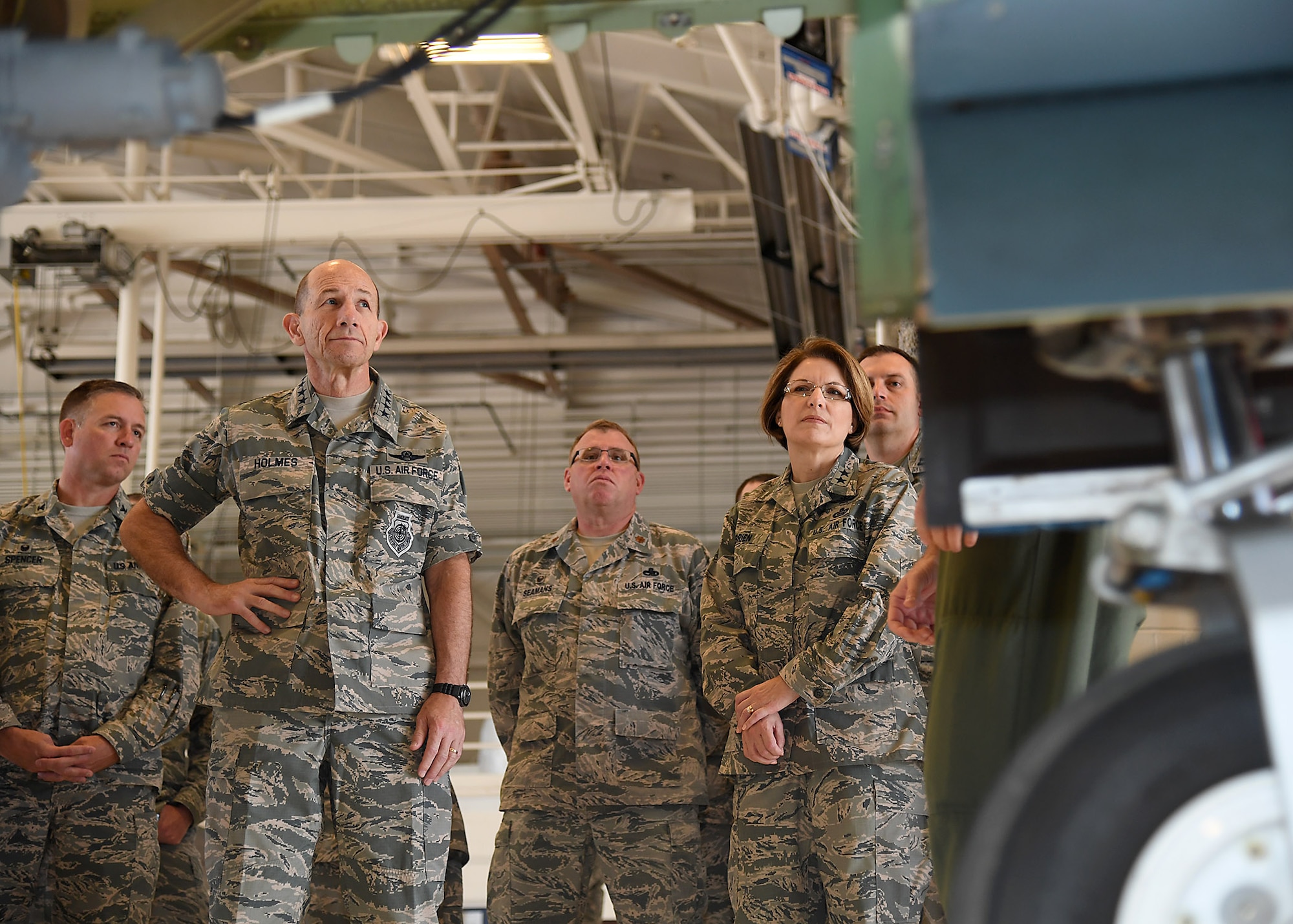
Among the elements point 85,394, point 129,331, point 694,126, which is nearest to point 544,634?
point 85,394

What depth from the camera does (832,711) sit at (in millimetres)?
2529

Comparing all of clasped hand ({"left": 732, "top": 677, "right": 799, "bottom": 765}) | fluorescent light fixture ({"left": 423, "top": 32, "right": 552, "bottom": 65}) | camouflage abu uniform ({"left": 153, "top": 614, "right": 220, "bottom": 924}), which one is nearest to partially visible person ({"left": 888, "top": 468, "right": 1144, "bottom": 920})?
clasped hand ({"left": 732, "top": 677, "right": 799, "bottom": 765})

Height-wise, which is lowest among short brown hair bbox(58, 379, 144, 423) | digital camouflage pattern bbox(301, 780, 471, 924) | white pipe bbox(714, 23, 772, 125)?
digital camouflage pattern bbox(301, 780, 471, 924)

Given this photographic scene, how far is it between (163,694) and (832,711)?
1811mm

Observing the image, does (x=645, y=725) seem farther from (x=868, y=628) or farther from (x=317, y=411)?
(x=317, y=411)

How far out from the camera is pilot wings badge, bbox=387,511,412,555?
2506 mm

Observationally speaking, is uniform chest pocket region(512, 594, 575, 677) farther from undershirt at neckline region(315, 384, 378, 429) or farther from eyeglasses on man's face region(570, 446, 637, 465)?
undershirt at neckline region(315, 384, 378, 429)

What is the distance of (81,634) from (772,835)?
189 cm

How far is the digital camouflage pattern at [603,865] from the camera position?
294 centimetres

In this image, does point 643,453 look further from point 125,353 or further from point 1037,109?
point 1037,109

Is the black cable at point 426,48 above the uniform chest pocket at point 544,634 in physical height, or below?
above

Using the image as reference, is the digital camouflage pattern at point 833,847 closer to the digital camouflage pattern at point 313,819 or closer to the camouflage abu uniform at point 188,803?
the digital camouflage pattern at point 313,819

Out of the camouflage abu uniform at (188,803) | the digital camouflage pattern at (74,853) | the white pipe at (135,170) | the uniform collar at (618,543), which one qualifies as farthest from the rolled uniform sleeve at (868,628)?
the white pipe at (135,170)

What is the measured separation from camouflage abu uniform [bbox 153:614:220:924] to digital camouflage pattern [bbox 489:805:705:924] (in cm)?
105
